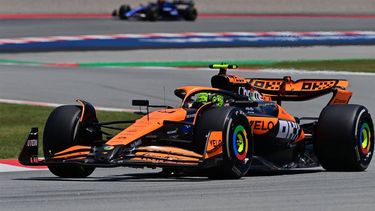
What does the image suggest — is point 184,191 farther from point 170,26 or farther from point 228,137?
point 170,26

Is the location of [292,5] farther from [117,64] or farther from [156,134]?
[156,134]

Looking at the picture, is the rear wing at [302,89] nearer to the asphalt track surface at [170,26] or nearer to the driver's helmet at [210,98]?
the driver's helmet at [210,98]

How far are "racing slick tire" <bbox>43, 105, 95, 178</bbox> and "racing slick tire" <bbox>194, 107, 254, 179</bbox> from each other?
1.37 meters

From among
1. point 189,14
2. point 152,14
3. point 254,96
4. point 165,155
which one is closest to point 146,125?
point 165,155

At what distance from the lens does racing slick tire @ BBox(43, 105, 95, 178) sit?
38.3ft

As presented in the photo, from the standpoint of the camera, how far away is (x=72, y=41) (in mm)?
36500

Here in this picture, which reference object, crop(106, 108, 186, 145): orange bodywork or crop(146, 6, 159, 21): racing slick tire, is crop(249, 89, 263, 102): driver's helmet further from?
crop(146, 6, 159, 21): racing slick tire

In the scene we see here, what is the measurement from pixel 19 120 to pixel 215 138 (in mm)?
8802

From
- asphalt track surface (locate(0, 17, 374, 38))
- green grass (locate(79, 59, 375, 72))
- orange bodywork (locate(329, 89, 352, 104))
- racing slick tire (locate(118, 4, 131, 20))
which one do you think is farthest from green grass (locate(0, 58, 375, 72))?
racing slick tire (locate(118, 4, 131, 20))

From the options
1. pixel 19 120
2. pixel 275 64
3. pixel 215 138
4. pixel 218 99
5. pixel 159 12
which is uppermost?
pixel 218 99

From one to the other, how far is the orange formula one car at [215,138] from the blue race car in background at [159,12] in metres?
34.7

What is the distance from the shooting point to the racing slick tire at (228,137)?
36.7ft

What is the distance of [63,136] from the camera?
1166 centimetres

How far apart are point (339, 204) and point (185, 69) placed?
19.1m
